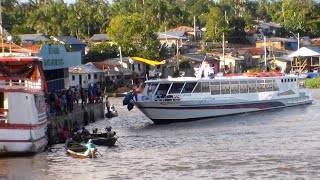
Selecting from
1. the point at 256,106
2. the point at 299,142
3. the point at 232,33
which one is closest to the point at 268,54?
the point at 232,33

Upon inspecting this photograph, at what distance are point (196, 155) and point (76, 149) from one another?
19.1ft

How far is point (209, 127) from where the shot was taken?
48125 mm

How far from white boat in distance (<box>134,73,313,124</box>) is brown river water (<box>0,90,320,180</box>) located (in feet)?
2.97

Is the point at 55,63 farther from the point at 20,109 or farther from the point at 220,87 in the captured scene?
the point at 20,109

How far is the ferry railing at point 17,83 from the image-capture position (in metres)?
32.7

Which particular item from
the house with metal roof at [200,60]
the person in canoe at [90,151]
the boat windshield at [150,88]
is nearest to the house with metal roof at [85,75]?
the house with metal roof at [200,60]

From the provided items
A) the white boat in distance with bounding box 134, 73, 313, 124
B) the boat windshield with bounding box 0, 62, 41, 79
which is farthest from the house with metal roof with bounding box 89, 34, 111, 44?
the boat windshield with bounding box 0, 62, 41, 79

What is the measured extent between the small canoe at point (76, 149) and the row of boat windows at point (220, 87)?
15.3 m

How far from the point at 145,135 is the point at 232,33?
84.5 metres

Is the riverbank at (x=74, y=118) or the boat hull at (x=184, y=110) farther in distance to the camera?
the boat hull at (x=184, y=110)

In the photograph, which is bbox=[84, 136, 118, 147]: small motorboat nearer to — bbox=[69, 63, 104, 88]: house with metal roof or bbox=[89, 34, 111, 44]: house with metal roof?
bbox=[69, 63, 104, 88]: house with metal roof

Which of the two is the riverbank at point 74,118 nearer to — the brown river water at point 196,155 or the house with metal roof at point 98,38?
the brown river water at point 196,155

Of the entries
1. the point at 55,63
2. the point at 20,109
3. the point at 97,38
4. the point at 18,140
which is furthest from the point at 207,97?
the point at 97,38

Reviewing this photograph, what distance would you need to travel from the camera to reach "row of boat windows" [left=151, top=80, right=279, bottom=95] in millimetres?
50406
